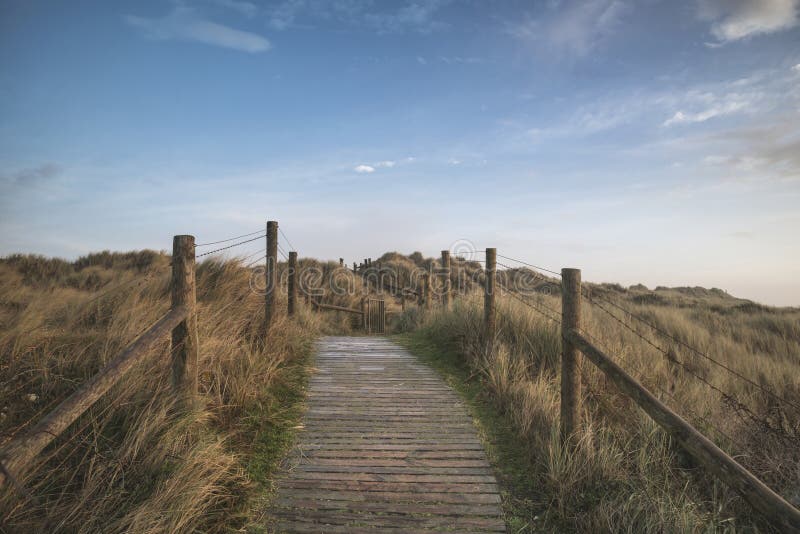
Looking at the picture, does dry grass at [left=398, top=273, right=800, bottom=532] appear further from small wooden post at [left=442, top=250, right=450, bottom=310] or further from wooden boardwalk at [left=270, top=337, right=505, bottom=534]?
small wooden post at [left=442, top=250, right=450, bottom=310]

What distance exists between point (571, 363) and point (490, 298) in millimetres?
3149

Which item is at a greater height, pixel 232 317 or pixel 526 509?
pixel 232 317

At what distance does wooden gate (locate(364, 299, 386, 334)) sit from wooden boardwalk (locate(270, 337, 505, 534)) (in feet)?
39.7

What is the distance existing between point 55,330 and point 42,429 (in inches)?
132

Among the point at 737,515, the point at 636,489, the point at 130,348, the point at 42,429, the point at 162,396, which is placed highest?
the point at 130,348

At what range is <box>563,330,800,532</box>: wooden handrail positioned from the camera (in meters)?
2.34

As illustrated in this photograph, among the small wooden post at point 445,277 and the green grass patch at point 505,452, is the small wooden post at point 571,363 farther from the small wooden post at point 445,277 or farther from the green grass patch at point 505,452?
the small wooden post at point 445,277

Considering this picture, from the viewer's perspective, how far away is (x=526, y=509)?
377 cm

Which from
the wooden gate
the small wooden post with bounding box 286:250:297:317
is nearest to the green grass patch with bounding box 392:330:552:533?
the small wooden post with bounding box 286:250:297:317

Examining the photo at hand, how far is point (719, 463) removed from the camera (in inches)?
107

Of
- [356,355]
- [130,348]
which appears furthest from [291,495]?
[356,355]

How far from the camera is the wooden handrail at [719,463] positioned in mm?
2342

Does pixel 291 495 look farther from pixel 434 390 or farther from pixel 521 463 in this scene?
pixel 434 390

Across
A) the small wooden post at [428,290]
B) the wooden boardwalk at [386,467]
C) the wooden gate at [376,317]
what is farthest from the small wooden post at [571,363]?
the wooden gate at [376,317]
